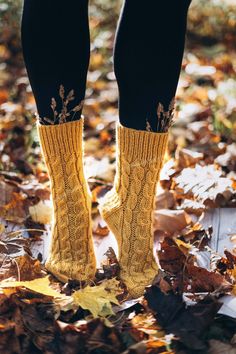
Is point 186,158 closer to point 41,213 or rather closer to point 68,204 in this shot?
point 41,213

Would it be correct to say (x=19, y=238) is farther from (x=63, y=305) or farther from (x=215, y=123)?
(x=215, y=123)

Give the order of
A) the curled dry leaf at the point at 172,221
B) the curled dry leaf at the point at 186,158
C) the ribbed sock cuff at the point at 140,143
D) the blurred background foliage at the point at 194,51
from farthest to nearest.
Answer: the blurred background foliage at the point at 194,51
the curled dry leaf at the point at 186,158
the curled dry leaf at the point at 172,221
the ribbed sock cuff at the point at 140,143

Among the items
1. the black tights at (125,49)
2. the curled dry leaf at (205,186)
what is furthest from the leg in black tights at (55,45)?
the curled dry leaf at (205,186)

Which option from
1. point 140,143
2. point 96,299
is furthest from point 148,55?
point 96,299

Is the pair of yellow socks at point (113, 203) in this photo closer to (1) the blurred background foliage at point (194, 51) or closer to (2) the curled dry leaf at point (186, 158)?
(2) the curled dry leaf at point (186, 158)

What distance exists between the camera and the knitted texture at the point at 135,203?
4.90 feet

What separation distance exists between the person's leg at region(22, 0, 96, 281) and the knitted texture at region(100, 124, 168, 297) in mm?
78

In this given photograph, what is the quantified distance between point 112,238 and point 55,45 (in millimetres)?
607

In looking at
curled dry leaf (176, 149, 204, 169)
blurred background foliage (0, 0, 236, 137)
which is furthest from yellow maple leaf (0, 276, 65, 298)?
blurred background foliage (0, 0, 236, 137)

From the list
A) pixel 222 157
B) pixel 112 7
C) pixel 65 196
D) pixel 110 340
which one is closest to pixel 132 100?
pixel 65 196

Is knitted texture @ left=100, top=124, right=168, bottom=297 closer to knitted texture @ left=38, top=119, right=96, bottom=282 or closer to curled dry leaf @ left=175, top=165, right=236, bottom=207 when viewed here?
knitted texture @ left=38, top=119, right=96, bottom=282

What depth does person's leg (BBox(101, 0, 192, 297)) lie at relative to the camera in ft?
4.52

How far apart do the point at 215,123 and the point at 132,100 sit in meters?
1.05

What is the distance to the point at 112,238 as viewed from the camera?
1.79 m
